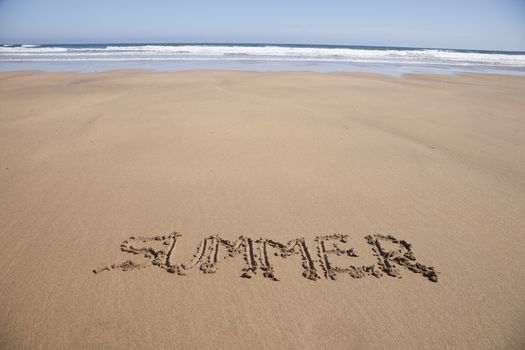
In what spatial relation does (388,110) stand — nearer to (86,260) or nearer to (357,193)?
(357,193)

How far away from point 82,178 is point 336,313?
122 inches

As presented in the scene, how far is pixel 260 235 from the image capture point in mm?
2717

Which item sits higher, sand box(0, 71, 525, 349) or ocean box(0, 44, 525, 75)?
ocean box(0, 44, 525, 75)

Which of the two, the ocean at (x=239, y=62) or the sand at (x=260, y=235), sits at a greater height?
the ocean at (x=239, y=62)

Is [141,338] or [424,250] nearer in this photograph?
[141,338]

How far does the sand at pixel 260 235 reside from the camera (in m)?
1.90

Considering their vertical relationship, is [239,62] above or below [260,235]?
above

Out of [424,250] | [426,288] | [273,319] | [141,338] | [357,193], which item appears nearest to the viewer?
[141,338]

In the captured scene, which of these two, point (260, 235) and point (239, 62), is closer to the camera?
point (260, 235)

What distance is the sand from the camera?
6.23 feet

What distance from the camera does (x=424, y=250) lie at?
8.34 ft

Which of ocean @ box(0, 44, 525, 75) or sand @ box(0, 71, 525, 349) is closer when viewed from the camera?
sand @ box(0, 71, 525, 349)

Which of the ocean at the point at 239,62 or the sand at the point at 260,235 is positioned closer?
the sand at the point at 260,235

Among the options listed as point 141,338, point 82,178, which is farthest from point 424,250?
point 82,178
